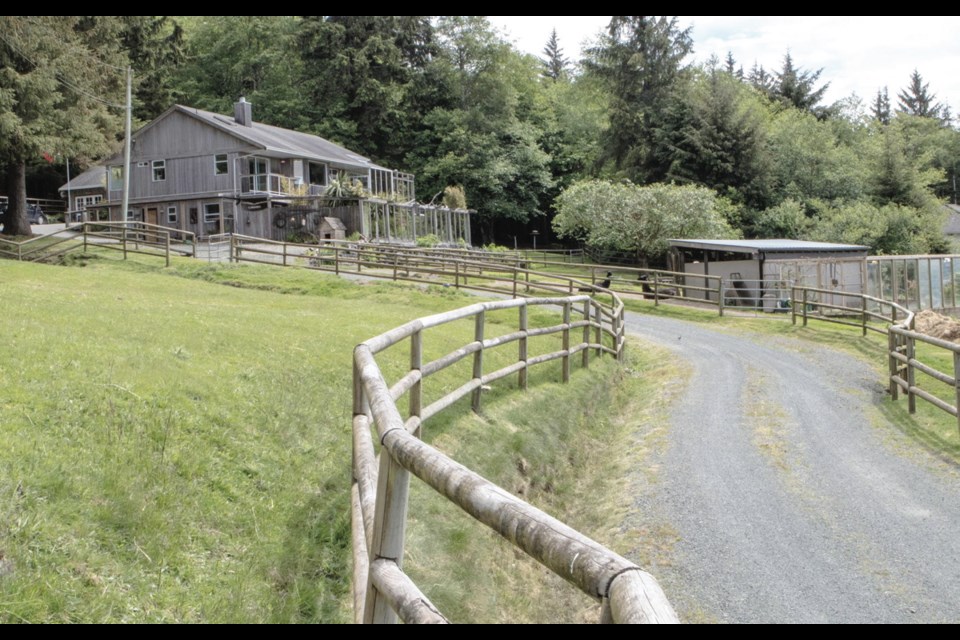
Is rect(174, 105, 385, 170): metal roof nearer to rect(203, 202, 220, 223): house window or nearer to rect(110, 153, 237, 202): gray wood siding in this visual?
rect(110, 153, 237, 202): gray wood siding

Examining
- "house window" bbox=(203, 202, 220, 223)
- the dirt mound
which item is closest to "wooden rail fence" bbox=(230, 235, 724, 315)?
the dirt mound

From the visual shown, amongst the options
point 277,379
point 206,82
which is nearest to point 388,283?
point 277,379

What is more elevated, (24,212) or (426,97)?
(426,97)

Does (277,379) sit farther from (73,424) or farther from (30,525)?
(30,525)

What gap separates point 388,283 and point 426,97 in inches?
1667

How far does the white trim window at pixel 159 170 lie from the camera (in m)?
46.6

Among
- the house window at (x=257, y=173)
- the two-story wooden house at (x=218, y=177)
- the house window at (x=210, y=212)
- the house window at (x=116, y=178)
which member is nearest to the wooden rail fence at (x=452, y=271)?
the two-story wooden house at (x=218, y=177)

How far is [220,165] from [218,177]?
664 millimetres

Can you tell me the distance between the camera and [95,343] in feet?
28.4

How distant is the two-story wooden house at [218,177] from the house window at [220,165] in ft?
0.15

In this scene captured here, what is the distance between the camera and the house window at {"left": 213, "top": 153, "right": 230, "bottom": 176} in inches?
1763

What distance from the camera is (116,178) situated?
4844 cm

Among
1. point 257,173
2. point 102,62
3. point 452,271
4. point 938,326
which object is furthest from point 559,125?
point 938,326

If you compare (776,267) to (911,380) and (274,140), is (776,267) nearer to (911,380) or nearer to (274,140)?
(911,380)
